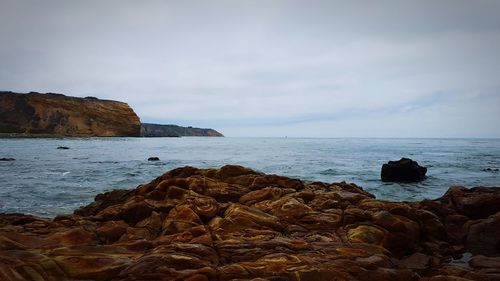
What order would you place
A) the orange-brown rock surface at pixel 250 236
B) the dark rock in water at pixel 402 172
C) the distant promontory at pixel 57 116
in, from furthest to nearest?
the distant promontory at pixel 57 116 → the dark rock in water at pixel 402 172 → the orange-brown rock surface at pixel 250 236

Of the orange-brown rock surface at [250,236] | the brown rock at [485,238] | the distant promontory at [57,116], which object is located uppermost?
the distant promontory at [57,116]

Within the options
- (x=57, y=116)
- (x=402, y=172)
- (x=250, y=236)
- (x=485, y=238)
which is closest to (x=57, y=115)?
(x=57, y=116)

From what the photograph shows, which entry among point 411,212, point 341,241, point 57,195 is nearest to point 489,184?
point 411,212

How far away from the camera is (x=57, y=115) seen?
128 m

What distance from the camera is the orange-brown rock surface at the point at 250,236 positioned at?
216 inches

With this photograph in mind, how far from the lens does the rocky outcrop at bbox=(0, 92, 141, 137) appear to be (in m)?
124

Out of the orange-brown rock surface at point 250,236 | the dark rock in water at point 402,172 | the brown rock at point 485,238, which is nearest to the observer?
the orange-brown rock surface at point 250,236

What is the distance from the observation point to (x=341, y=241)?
24.8 feet

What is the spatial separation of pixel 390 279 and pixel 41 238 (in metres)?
6.96

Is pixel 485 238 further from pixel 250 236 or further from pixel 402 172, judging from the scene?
pixel 402 172

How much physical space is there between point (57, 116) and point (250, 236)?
144m

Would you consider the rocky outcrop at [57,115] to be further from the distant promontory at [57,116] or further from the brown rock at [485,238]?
the brown rock at [485,238]

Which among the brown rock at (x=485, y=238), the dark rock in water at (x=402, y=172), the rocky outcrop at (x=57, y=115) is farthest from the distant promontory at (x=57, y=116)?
the brown rock at (x=485, y=238)

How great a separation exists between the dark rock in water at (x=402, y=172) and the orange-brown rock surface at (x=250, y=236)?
12723mm
